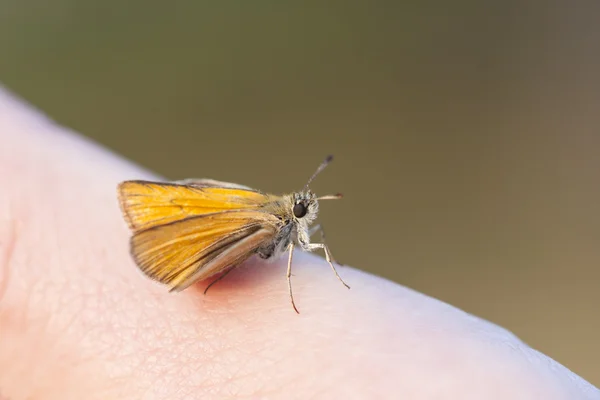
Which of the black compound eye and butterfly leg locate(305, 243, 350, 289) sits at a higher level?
the black compound eye

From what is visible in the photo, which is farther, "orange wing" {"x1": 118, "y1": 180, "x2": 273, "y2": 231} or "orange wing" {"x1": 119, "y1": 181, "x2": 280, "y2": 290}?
"orange wing" {"x1": 118, "y1": 180, "x2": 273, "y2": 231}

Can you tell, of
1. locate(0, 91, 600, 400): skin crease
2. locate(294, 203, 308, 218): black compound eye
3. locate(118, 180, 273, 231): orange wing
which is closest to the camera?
locate(0, 91, 600, 400): skin crease

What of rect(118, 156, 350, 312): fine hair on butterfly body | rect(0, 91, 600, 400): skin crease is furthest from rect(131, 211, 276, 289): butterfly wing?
rect(0, 91, 600, 400): skin crease

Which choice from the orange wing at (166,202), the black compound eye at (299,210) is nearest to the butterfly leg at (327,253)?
the black compound eye at (299,210)

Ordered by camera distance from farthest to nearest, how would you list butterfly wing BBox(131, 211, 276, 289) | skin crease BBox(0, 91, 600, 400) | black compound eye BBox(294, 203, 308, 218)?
black compound eye BBox(294, 203, 308, 218), butterfly wing BBox(131, 211, 276, 289), skin crease BBox(0, 91, 600, 400)

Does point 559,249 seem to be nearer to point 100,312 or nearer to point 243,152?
point 243,152

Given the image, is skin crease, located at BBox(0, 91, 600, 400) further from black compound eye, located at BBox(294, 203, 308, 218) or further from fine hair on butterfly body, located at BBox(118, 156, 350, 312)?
black compound eye, located at BBox(294, 203, 308, 218)

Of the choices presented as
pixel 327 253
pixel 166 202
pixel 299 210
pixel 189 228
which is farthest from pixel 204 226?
pixel 327 253
